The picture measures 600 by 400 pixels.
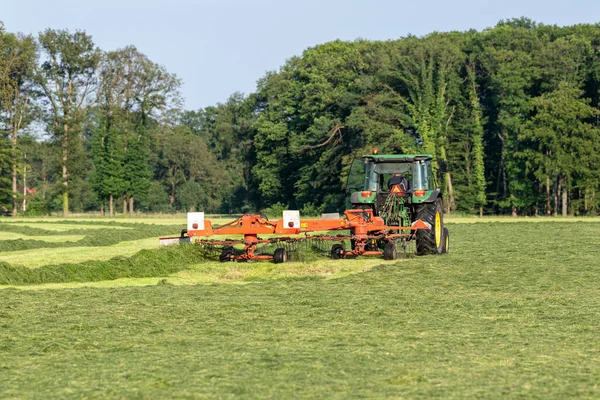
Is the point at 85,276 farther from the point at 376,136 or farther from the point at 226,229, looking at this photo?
the point at 376,136

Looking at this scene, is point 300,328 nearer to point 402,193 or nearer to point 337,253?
point 337,253

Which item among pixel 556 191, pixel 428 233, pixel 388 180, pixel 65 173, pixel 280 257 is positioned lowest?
pixel 280 257

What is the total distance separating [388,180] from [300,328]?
10384 mm

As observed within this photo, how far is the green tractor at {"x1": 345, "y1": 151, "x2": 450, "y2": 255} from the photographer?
18.8 metres

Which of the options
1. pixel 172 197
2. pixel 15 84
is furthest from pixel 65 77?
pixel 172 197

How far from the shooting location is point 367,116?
59188mm

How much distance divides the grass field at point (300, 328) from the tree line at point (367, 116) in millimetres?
41067

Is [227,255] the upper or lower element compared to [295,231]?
lower

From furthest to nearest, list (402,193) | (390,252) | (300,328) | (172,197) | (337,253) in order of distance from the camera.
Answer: (172,197), (402,193), (337,253), (390,252), (300,328)

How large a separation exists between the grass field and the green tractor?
3.75 ft

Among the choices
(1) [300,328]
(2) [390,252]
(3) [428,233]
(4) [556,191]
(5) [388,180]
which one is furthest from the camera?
(4) [556,191]

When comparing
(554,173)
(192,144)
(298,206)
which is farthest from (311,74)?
(192,144)

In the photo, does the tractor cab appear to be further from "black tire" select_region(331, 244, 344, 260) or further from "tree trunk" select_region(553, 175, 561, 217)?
"tree trunk" select_region(553, 175, 561, 217)

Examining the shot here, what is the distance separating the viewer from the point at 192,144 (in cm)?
9644
